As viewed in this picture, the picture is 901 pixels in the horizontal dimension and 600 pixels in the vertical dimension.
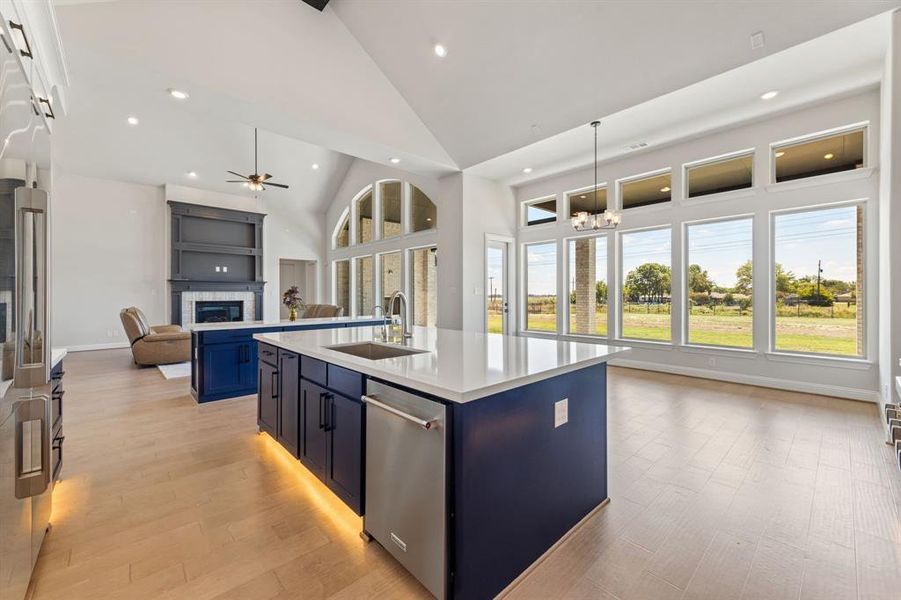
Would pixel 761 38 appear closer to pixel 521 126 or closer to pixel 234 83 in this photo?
pixel 521 126

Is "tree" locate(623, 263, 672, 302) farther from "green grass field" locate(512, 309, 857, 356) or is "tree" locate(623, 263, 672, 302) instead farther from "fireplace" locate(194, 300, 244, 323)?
"fireplace" locate(194, 300, 244, 323)

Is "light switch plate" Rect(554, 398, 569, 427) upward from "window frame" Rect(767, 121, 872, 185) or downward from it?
downward

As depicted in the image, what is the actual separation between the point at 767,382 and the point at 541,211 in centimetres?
451

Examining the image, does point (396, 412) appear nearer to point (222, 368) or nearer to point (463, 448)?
point (463, 448)

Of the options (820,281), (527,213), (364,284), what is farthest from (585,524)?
(364,284)

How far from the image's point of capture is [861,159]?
4.35 metres

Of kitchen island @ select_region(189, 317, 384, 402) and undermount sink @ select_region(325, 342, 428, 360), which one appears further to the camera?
kitchen island @ select_region(189, 317, 384, 402)

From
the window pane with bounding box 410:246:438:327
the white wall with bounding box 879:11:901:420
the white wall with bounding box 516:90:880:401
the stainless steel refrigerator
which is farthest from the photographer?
the window pane with bounding box 410:246:438:327

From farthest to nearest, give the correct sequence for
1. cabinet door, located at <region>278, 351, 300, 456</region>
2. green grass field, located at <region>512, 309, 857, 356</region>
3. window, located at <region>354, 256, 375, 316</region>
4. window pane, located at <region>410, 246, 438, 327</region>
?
1. window, located at <region>354, 256, 375, 316</region>
2. window pane, located at <region>410, 246, 438, 327</region>
3. green grass field, located at <region>512, 309, 857, 356</region>
4. cabinet door, located at <region>278, 351, 300, 456</region>

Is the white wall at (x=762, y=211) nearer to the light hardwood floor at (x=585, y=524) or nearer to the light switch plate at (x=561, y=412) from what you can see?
the light hardwood floor at (x=585, y=524)

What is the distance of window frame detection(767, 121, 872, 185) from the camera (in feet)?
14.1

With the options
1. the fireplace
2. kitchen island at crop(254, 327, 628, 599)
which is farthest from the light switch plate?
the fireplace

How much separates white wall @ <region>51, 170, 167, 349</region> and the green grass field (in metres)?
9.86

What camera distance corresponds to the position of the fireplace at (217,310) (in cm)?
911
